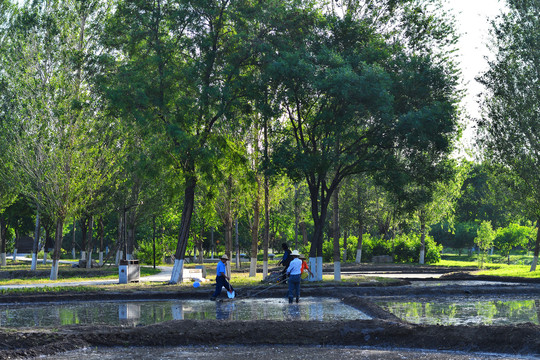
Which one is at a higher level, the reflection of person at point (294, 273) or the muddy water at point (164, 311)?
the reflection of person at point (294, 273)

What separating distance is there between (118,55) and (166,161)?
836cm

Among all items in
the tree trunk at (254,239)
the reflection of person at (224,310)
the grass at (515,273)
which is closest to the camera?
the reflection of person at (224,310)

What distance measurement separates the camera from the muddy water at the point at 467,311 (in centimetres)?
1545

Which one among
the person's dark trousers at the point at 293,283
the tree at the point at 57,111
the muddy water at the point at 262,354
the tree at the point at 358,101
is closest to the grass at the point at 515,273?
the tree at the point at 358,101

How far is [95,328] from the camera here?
13773 mm

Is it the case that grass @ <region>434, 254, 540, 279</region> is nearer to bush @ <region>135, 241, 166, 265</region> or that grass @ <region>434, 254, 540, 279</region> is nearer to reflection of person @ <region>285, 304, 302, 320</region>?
reflection of person @ <region>285, 304, 302, 320</region>

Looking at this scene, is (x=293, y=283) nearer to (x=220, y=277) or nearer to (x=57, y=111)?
(x=220, y=277)

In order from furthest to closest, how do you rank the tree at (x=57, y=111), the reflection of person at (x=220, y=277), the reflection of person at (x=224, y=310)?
the tree at (x=57, y=111)
the reflection of person at (x=220, y=277)
the reflection of person at (x=224, y=310)

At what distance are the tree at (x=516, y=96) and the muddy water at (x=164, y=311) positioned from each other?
1782 cm

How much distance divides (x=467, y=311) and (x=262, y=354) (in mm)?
8528

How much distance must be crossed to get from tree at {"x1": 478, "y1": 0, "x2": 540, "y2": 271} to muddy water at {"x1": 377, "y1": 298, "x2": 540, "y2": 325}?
14.4m

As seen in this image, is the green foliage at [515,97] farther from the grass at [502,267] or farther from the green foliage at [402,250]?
the green foliage at [402,250]

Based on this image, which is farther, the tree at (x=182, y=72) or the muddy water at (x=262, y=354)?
the tree at (x=182, y=72)

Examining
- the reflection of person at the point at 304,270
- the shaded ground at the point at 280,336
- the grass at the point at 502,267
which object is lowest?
the grass at the point at 502,267
